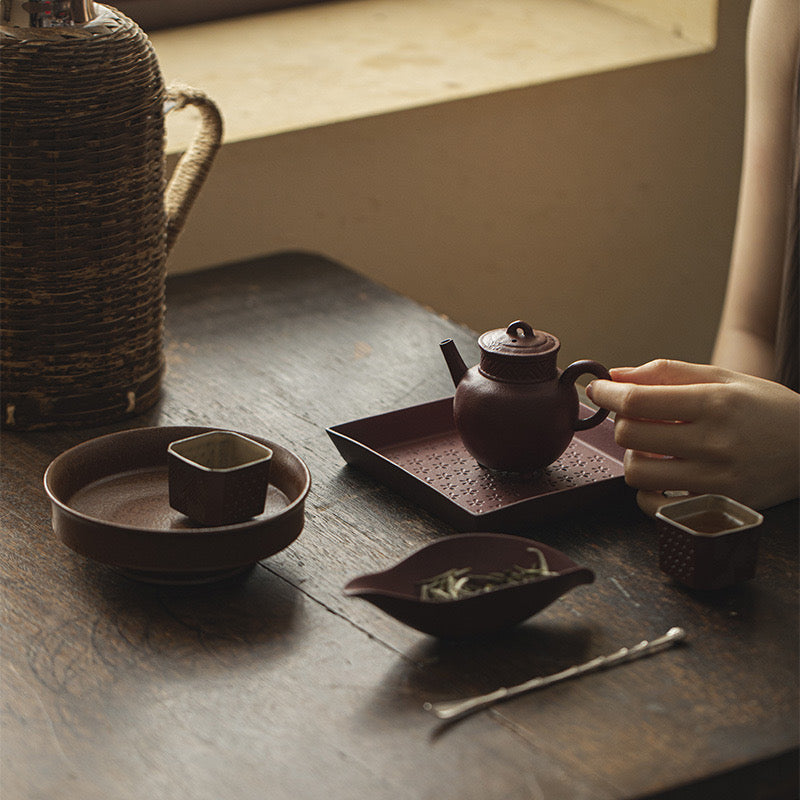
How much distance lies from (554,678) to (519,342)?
31 cm

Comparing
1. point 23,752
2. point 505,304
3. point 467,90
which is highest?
point 467,90

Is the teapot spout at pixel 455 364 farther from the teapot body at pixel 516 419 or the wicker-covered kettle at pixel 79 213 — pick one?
the wicker-covered kettle at pixel 79 213

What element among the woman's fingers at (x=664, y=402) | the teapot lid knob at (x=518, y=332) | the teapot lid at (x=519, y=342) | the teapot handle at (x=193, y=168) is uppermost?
the teapot handle at (x=193, y=168)

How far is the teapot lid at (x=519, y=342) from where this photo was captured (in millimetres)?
984

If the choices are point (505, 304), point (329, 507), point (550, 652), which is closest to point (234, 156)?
point (505, 304)

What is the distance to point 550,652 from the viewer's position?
81 centimetres

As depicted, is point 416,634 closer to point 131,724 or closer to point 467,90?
point 131,724

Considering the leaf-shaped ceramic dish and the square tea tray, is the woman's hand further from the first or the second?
the leaf-shaped ceramic dish

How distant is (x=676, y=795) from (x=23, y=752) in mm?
384

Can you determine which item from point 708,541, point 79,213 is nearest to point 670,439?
point 708,541

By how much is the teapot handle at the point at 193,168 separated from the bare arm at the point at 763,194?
0.64 m

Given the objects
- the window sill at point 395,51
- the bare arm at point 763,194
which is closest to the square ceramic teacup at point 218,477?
the bare arm at point 763,194

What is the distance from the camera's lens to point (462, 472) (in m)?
1.06

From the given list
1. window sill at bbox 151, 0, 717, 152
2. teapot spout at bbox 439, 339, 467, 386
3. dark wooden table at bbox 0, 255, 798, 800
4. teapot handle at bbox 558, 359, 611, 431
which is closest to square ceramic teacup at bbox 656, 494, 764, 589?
dark wooden table at bbox 0, 255, 798, 800
